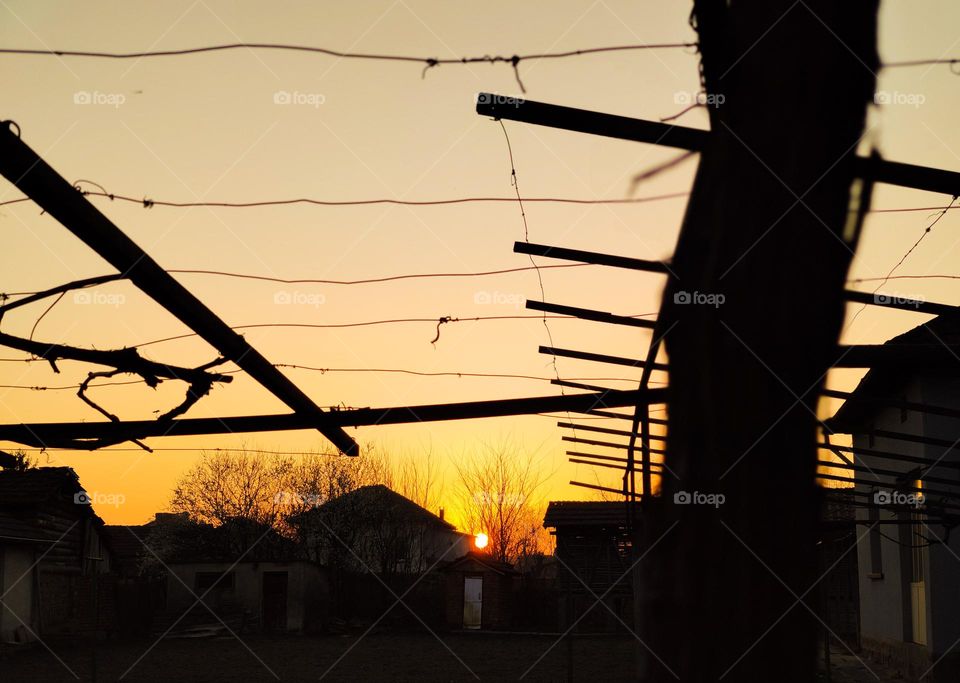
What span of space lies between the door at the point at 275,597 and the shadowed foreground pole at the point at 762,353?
Answer: 1484 inches

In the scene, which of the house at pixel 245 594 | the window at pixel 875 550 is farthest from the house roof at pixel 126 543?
the window at pixel 875 550

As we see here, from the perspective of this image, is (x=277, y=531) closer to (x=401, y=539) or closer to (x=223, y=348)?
(x=401, y=539)

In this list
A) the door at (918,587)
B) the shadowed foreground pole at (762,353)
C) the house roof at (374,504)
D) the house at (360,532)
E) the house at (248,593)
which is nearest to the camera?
the shadowed foreground pole at (762,353)

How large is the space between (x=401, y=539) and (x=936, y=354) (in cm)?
4134

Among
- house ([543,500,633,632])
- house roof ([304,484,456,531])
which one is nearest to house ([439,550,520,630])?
house ([543,500,633,632])

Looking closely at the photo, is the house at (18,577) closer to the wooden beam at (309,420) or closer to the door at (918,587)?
the wooden beam at (309,420)

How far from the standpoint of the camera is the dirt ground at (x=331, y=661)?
2006cm

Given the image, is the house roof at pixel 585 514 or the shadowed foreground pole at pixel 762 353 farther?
the house roof at pixel 585 514

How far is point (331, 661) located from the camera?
24.5m

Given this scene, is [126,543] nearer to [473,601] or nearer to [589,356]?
[473,601]

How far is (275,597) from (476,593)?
854cm

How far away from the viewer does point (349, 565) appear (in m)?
45.1

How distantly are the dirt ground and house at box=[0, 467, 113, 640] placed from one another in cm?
87

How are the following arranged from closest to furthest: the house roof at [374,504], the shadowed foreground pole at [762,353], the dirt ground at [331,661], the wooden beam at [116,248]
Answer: the shadowed foreground pole at [762,353] < the wooden beam at [116,248] < the dirt ground at [331,661] < the house roof at [374,504]
